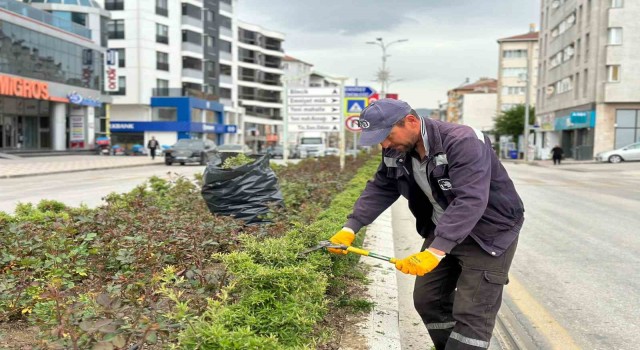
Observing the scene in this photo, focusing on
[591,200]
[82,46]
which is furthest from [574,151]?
[82,46]

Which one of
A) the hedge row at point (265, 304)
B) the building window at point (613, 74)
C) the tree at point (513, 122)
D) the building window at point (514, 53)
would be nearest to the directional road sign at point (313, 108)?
the hedge row at point (265, 304)

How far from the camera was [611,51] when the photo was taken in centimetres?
4197

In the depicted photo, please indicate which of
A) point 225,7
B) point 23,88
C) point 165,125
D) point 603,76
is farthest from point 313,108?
point 225,7

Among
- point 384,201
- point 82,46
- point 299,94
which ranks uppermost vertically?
point 82,46

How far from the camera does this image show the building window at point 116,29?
59844 millimetres

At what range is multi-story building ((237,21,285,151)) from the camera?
293 feet

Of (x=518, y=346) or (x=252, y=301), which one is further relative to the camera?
(x=518, y=346)

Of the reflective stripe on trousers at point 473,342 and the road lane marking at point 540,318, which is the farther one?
the road lane marking at point 540,318

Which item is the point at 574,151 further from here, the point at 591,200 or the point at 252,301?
the point at 252,301

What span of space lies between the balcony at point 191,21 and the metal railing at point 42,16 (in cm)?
1972

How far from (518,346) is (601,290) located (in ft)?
6.90

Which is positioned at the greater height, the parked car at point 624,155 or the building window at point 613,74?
the building window at point 613,74

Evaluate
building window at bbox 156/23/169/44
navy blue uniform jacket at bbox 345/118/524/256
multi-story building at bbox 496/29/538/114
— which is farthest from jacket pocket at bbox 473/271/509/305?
multi-story building at bbox 496/29/538/114

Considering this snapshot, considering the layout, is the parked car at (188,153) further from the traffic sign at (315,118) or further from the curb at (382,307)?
the curb at (382,307)
